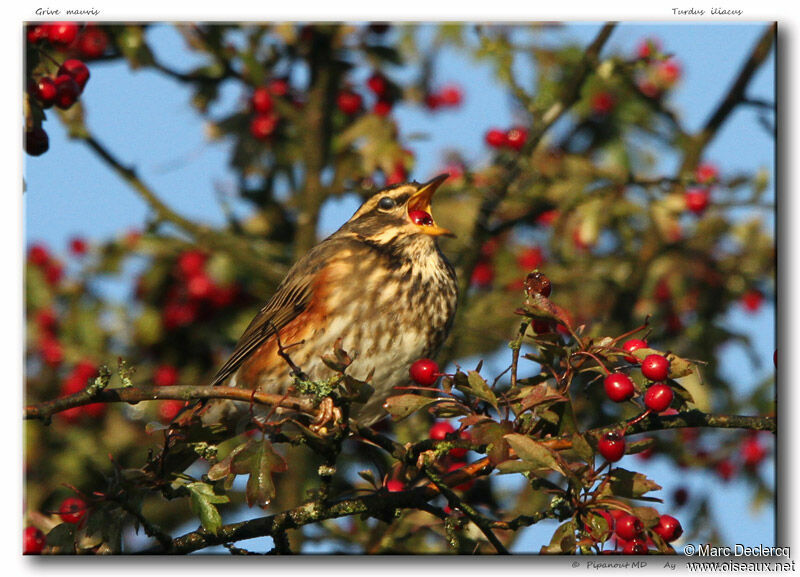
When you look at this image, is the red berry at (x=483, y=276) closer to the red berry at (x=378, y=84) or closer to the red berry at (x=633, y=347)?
the red berry at (x=378, y=84)

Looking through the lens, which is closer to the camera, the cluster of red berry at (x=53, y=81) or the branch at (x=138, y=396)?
the branch at (x=138, y=396)

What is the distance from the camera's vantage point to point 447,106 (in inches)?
189

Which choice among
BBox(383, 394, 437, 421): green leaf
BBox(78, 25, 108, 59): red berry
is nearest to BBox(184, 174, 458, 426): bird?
BBox(383, 394, 437, 421): green leaf

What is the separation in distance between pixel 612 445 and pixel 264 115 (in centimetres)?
257

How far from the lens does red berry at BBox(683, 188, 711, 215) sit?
14.1 ft

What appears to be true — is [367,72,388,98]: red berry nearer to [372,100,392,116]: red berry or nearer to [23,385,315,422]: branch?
[372,100,392,116]: red berry

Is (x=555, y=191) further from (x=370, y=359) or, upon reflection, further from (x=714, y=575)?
(x=714, y=575)

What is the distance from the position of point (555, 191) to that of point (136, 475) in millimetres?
2223

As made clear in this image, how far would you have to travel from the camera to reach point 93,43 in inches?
145

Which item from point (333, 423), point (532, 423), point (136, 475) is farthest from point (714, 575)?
point (136, 475)

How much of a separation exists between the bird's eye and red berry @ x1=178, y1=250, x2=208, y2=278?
1078 millimetres

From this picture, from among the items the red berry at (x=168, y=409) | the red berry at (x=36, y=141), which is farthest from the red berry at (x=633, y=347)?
the red berry at (x=168, y=409)

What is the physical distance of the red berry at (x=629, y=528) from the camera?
239cm

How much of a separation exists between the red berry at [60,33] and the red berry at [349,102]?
5.01 feet
